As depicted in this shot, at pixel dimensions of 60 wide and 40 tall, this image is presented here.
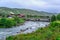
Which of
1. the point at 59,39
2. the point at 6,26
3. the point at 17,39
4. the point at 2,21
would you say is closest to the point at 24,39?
the point at 17,39

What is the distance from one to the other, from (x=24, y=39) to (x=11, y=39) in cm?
460

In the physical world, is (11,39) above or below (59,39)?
below

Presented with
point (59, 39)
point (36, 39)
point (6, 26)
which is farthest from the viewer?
point (6, 26)

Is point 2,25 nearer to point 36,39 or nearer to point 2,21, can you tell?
point 2,21

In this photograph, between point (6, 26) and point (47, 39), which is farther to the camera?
point (6, 26)

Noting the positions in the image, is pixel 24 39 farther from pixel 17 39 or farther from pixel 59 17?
pixel 59 17

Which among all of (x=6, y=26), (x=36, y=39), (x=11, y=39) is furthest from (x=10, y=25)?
(x=36, y=39)

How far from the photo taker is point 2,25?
96.1 metres

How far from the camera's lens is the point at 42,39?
93.2ft

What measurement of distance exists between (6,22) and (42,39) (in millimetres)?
69510

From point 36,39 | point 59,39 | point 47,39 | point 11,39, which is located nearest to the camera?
point 59,39

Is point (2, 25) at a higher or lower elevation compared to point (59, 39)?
lower

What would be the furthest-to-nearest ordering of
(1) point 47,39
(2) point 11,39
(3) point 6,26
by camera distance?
(3) point 6,26, (2) point 11,39, (1) point 47,39

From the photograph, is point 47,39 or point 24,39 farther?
point 24,39
